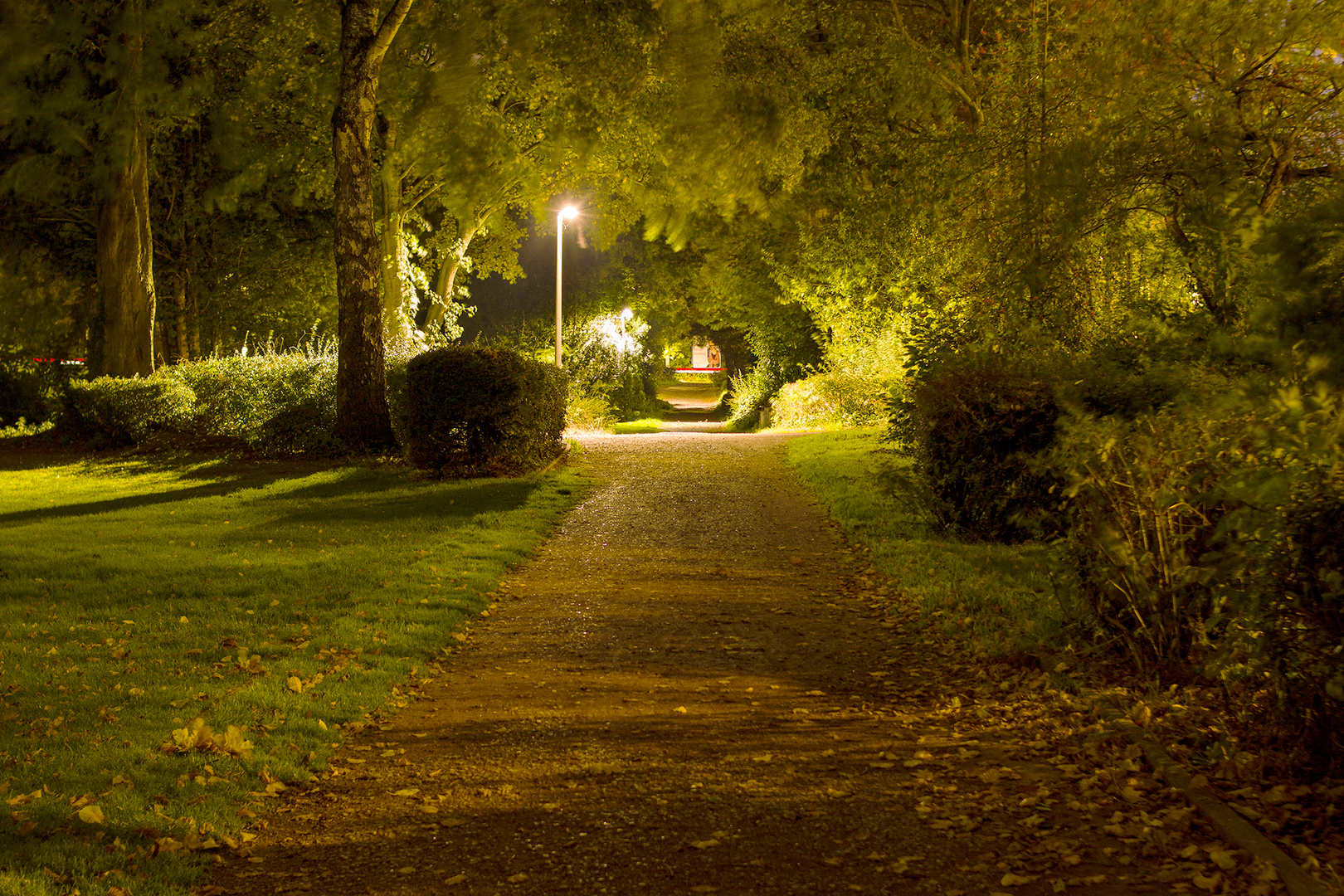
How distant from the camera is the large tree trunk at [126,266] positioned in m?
23.0

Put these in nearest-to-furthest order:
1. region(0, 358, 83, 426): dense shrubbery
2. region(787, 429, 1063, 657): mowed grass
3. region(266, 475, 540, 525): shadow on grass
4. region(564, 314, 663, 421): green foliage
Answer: region(787, 429, 1063, 657): mowed grass, region(266, 475, 540, 525): shadow on grass, region(0, 358, 83, 426): dense shrubbery, region(564, 314, 663, 421): green foliage

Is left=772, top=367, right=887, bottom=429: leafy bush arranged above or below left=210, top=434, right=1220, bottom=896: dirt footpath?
above

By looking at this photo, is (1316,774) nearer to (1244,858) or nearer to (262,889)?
(1244,858)

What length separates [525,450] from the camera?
15883mm

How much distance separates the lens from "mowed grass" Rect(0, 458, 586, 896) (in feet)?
14.4

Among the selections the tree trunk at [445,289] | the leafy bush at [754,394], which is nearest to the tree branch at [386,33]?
the tree trunk at [445,289]

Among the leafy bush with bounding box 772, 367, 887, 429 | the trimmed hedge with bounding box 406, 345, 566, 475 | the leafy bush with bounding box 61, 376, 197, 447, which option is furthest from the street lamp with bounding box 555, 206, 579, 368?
the trimmed hedge with bounding box 406, 345, 566, 475

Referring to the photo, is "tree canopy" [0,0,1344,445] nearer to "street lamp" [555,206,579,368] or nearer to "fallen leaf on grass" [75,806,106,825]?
"street lamp" [555,206,579,368]

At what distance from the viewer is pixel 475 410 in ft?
49.3

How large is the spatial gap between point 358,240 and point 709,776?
14.6 m

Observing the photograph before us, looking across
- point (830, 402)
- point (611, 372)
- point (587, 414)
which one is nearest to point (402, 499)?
point (587, 414)

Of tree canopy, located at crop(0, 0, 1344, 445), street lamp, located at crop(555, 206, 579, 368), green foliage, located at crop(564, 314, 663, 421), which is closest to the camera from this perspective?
tree canopy, located at crop(0, 0, 1344, 445)

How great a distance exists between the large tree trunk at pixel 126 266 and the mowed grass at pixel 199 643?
9.37 metres

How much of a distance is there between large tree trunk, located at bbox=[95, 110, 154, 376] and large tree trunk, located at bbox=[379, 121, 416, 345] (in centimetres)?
551
